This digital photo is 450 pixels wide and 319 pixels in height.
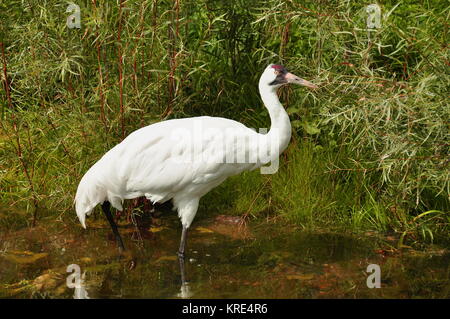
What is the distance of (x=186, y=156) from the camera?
18.6 ft

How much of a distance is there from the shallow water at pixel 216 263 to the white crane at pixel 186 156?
1.21 feet

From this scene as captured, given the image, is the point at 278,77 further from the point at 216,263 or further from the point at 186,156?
the point at 216,263

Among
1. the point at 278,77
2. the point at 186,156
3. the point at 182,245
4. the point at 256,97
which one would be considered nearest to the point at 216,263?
the point at 182,245

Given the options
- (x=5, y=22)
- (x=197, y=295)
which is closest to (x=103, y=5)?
(x=5, y=22)

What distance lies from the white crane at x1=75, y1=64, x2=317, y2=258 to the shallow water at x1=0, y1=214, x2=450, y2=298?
1.21 ft

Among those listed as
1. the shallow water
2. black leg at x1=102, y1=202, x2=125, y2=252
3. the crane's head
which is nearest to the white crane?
the crane's head

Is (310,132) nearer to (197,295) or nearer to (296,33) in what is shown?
(296,33)

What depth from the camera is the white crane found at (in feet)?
18.5

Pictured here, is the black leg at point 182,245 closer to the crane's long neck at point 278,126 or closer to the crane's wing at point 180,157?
the crane's wing at point 180,157

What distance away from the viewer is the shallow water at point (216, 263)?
5.22 metres

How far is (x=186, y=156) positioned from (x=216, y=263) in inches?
33.9

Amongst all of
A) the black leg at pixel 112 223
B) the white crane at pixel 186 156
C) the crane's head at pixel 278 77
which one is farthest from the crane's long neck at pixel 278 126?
the black leg at pixel 112 223

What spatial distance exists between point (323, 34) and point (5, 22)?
279cm

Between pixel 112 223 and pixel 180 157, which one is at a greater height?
pixel 180 157
